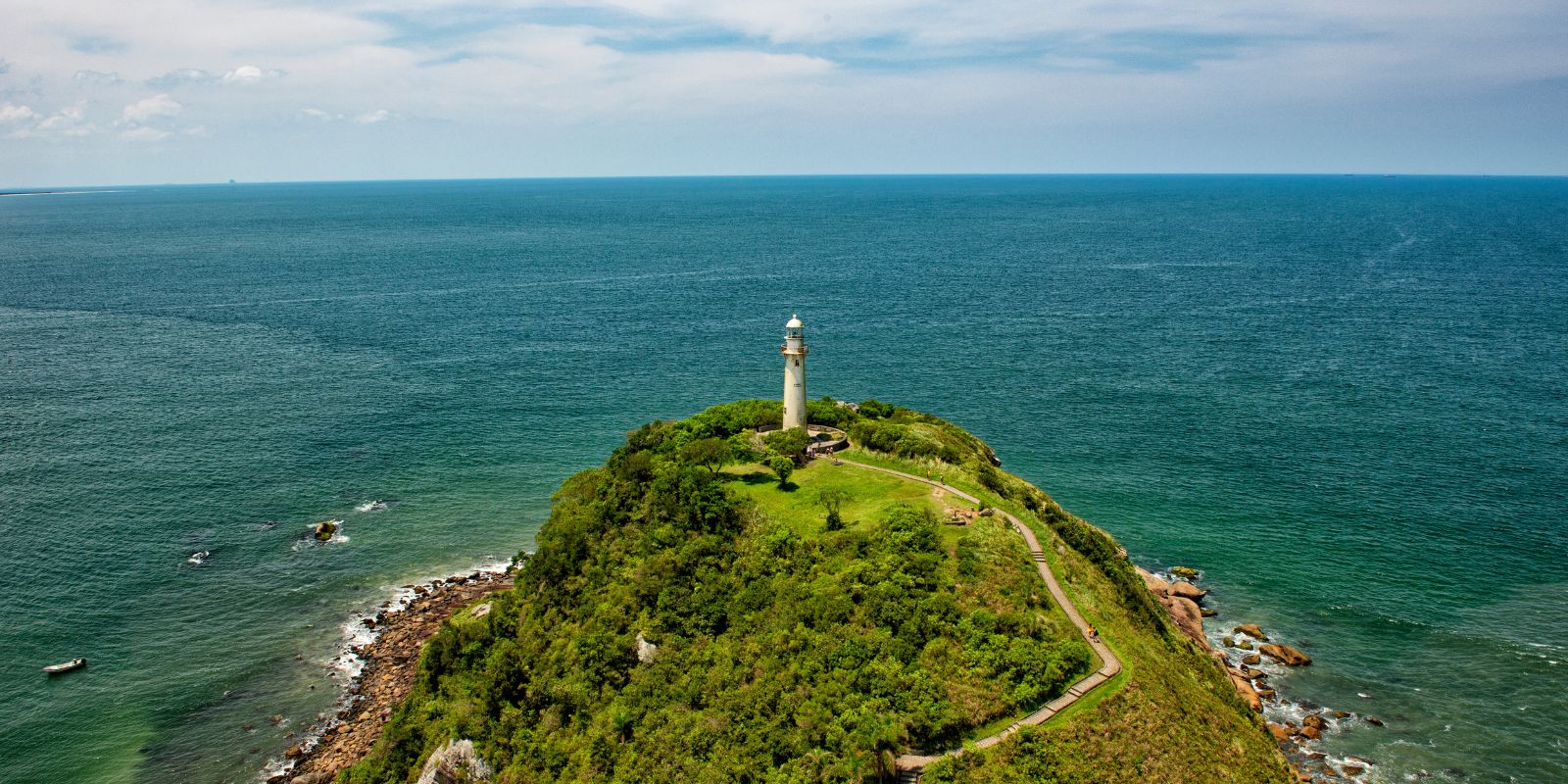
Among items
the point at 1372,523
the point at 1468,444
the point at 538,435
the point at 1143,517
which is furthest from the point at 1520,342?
the point at 538,435

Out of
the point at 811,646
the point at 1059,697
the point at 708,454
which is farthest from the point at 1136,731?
the point at 708,454

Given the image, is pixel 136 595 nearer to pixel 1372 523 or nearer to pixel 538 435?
pixel 538 435

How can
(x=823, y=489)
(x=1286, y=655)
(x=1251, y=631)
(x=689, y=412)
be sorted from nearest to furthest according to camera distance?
(x=823, y=489)
(x=1286, y=655)
(x=1251, y=631)
(x=689, y=412)

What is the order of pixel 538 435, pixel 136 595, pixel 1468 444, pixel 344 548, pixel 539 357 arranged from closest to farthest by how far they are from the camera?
pixel 136 595
pixel 344 548
pixel 1468 444
pixel 538 435
pixel 539 357

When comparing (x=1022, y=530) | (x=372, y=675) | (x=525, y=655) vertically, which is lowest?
(x=372, y=675)

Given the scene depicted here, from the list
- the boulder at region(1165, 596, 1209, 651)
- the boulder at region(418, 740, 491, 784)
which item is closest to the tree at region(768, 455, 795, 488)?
the boulder at region(418, 740, 491, 784)

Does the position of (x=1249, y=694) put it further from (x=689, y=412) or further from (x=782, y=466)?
(x=689, y=412)

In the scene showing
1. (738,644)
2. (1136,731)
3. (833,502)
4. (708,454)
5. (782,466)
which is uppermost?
(708,454)
